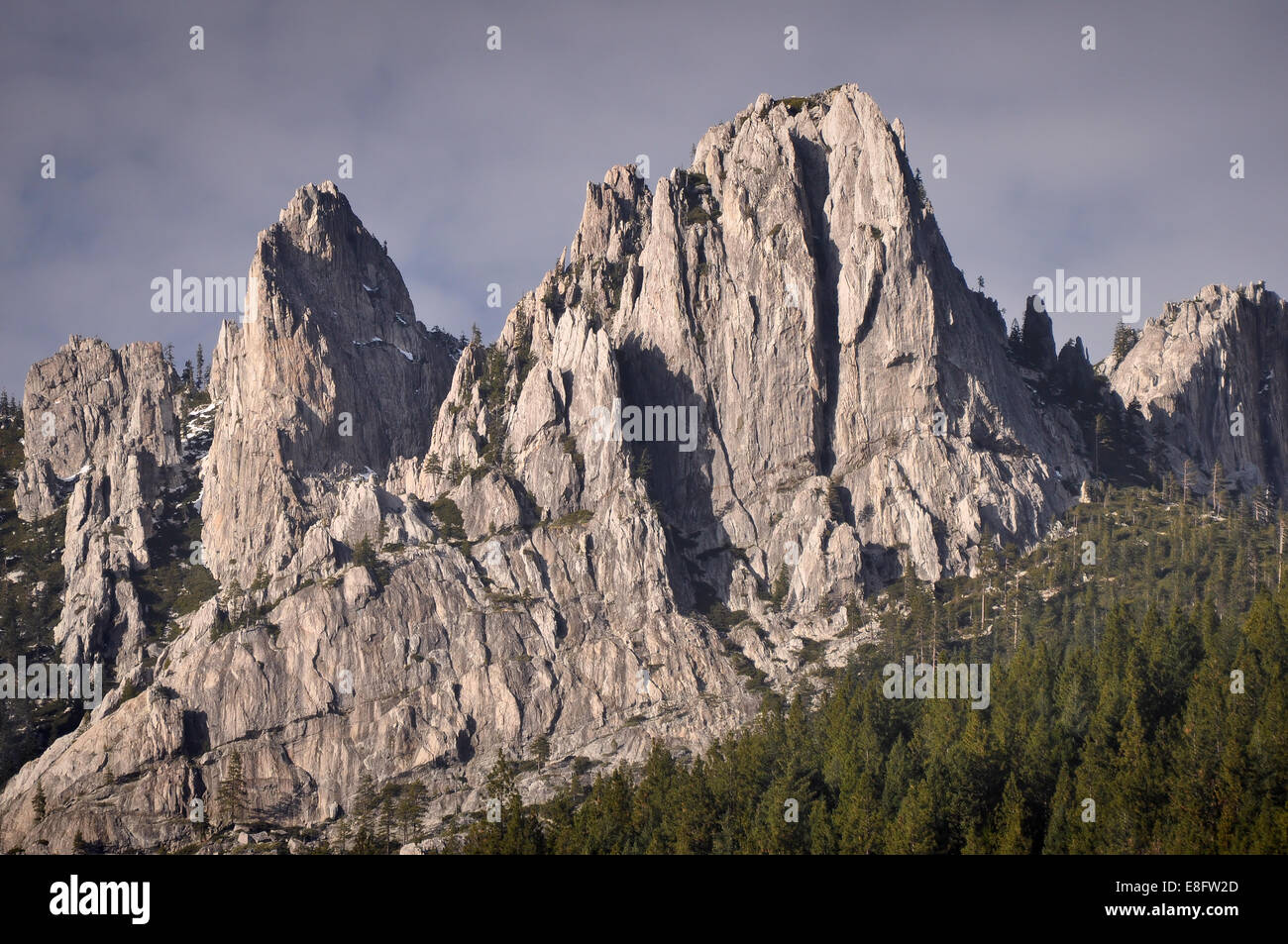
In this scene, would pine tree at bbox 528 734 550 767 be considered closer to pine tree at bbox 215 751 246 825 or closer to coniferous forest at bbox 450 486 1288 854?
coniferous forest at bbox 450 486 1288 854

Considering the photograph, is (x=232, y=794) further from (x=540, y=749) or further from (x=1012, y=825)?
(x=1012, y=825)

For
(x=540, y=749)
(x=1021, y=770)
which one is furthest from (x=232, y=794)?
(x=1021, y=770)

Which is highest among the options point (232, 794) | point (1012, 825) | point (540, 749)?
point (1012, 825)

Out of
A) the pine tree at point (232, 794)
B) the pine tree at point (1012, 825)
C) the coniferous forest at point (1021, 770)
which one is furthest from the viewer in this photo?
the pine tree at point (232, 794)

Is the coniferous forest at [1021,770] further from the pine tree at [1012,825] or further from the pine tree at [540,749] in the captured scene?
the pine tree at [540,749]

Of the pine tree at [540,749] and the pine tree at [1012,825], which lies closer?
the pine tree at [1012,825]

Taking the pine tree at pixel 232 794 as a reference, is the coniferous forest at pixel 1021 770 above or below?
above

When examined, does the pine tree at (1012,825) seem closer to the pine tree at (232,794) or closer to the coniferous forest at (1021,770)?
the coniferous forest at (1021,770)

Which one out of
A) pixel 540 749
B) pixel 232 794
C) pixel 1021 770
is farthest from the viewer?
pixel 540 749

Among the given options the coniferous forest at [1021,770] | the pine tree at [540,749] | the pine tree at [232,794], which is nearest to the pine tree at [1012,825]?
the coniferous forest at [1021,770]

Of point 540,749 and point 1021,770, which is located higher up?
point 1021,770

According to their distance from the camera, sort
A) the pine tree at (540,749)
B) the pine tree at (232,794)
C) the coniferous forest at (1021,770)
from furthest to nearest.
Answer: the pine tree at (540,749) → the pine tree at (232,794) → the coniferous forest at (1021,770)
